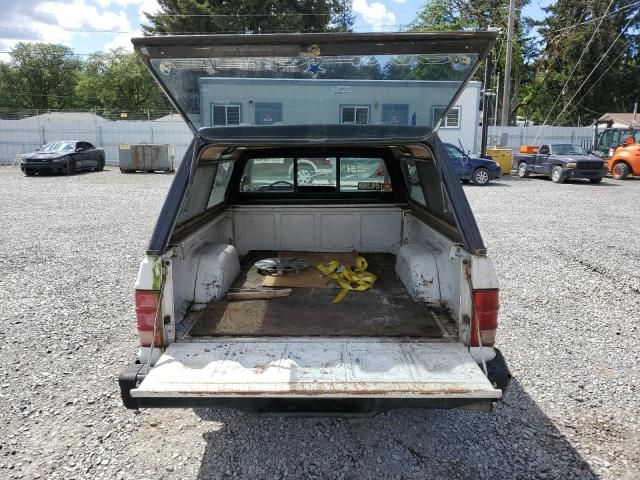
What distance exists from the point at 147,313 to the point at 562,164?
66.8 ft

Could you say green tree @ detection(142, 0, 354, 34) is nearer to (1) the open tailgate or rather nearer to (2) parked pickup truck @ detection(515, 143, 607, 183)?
(2) parked pickup truck @ detection(515, 143, 607, 183)

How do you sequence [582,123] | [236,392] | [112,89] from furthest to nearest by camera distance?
[112,89] → [582,123] → [236,392]

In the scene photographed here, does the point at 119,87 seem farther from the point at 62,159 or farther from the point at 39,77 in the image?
the point at 62,159

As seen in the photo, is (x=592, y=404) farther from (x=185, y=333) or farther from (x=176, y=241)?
(x=176, y=241)

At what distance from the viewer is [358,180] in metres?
5.27

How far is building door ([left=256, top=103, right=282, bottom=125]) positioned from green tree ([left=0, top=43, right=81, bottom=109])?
69046 mm

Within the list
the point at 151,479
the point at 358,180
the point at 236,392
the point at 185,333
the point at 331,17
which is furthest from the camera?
the point at 331,17

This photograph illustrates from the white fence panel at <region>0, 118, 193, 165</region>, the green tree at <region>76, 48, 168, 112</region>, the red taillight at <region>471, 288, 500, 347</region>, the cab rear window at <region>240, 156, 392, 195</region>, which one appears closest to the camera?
the red taillight at <region>471, 288, 500, 347</region>

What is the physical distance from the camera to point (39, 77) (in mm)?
62625

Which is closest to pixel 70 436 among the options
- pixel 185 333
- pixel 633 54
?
pixel 185 333

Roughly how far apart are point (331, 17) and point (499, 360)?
35415 mm

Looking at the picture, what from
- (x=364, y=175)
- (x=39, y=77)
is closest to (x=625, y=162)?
(x=364, y=175)

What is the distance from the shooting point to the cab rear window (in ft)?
17.0

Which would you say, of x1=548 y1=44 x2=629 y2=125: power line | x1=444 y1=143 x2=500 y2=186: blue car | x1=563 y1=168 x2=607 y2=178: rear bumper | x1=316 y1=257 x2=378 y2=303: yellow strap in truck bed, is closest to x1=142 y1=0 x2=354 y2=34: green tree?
x1=444 y1=143 x2=500 y2=186: blue car
